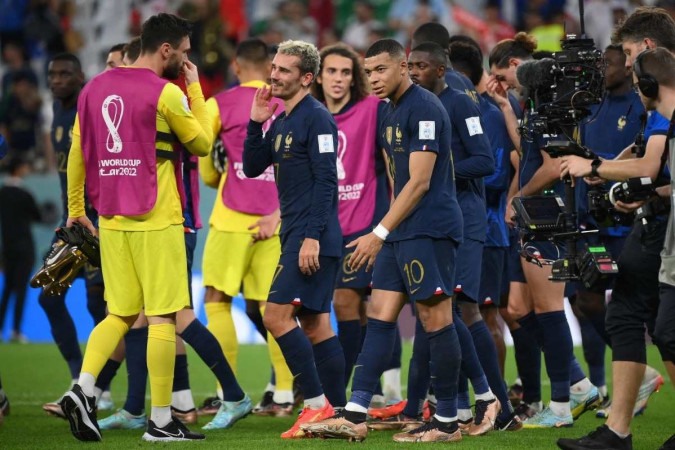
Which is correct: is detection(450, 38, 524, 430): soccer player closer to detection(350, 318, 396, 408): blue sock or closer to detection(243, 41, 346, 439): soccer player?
detection(243, 41, 346, 439): soccer player

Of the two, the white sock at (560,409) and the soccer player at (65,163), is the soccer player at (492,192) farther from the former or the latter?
the soccer player at (65,163)

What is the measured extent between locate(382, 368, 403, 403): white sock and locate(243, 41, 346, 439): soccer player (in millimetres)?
1608

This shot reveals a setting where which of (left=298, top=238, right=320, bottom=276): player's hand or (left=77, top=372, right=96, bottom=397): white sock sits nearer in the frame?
(left=77, top=372, right=96, bottom=397): white sock

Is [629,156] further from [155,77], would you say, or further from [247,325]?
[247,325]

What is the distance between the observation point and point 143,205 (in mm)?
6785

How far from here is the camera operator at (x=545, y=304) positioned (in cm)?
748

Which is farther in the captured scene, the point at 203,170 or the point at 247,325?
the point at 247,325

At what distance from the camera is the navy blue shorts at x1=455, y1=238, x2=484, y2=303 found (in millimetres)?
7199

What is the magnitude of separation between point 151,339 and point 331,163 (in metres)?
1.46

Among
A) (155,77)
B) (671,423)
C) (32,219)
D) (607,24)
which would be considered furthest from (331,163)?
(607,24)

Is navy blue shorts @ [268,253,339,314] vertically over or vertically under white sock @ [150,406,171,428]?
over

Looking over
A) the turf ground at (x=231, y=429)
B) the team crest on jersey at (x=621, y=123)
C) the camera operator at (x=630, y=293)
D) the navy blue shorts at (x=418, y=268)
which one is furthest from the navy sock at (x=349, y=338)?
the camera operator at (x=630, y=293)

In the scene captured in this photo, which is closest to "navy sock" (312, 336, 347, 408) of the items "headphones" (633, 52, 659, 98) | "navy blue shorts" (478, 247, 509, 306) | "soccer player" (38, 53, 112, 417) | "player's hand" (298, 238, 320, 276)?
"player's hand" (298, 238, 320, 276)

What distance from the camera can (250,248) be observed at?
867 centimetres
